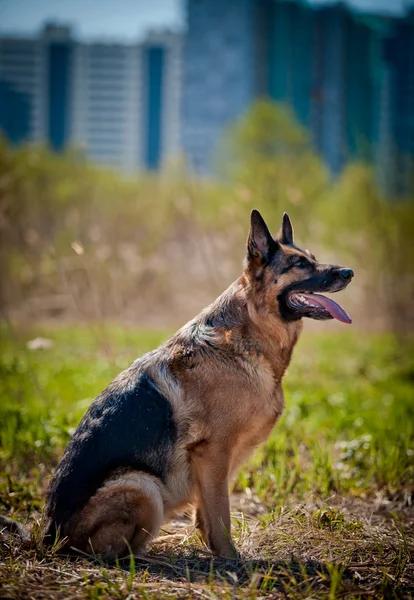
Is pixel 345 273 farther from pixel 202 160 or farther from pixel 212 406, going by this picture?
pixel 202 160

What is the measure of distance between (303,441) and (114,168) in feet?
66.6

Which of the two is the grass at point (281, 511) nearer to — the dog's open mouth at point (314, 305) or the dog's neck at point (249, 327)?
the dog's neck at point (249, 327)

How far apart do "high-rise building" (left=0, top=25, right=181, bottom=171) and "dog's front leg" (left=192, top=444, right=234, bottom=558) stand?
61.9 ft

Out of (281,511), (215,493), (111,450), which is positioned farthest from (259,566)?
(111,450)

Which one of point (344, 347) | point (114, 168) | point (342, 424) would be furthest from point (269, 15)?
point (342, 424)

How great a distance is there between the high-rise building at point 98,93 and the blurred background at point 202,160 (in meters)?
0.18

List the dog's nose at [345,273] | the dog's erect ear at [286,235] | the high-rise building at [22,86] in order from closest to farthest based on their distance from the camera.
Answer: the dog's nose at [345,273] < the dog's erect ear at [286,235] < the high-rise building at [22,86]

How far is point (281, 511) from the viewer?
411 centimetres

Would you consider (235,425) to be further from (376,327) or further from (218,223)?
(376,327)

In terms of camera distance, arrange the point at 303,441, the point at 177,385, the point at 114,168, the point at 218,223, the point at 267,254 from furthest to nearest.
→ the point at 114,168, the point at 218,223, the point at 303,441, the point at 267,254, the point at 177,385

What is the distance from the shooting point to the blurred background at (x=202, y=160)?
1396cm

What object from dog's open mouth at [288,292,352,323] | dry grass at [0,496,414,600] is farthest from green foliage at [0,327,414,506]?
dog's open mouth at [288,292,352,323]

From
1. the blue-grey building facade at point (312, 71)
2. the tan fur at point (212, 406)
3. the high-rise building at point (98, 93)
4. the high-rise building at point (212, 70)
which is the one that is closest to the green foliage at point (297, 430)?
the tan fur at point (212, 406)

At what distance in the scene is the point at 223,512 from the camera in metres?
3.56
